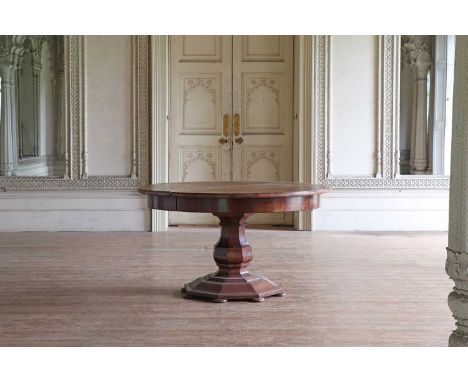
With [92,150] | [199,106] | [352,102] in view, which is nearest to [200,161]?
[199,106]

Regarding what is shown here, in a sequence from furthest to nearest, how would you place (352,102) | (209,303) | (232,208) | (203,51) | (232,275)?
(203,51) < (352,102) < (232,275) < (209,303) < (232,208)

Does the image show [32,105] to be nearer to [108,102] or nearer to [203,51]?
[108,102]

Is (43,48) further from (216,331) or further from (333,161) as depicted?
(216,331)

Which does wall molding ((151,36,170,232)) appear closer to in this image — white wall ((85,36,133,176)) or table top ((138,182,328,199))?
white wall ((85,36,133,176))

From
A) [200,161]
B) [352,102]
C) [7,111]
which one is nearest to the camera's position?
[7,111]

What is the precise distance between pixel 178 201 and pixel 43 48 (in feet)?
15.3

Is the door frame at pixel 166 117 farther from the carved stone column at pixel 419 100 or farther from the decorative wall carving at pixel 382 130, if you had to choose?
the carved stone column at pixel 419 100

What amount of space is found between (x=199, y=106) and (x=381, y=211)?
2516mm

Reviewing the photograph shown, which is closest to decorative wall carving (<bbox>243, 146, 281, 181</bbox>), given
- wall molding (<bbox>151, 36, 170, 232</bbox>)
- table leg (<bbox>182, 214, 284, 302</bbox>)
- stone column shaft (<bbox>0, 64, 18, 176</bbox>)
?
wall molding (<bbox>151, 36, 170, 232</bbox>)

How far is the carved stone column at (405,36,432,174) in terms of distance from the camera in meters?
8.82

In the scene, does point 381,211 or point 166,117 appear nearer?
point 166,117

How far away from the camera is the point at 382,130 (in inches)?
346

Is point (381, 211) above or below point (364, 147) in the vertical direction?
below

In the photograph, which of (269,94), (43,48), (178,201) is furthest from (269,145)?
(178,201)
